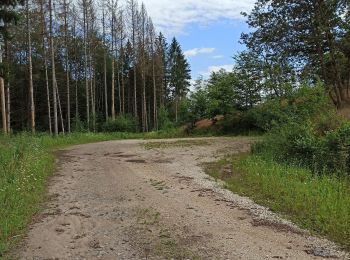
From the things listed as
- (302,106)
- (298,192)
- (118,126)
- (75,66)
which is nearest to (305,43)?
(302,106)

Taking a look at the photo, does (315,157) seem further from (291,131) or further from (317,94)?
(317,94)

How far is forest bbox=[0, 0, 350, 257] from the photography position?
314 inches

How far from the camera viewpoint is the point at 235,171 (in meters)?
11.3

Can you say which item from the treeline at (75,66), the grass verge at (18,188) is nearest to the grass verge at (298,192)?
the grass verge at (18,188)

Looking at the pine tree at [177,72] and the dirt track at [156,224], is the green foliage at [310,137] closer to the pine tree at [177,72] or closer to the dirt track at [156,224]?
the dirt track at [156,224]

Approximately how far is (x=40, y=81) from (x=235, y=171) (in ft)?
141

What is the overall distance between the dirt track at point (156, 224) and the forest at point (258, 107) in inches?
16.5

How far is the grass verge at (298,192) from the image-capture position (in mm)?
6125

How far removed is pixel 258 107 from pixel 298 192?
64.0 feet

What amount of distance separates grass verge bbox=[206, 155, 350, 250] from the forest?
0.9 inches

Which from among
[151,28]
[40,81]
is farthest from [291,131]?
[40,81]

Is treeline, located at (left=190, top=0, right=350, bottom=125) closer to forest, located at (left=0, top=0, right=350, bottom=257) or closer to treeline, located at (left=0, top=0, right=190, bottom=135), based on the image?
forest, located at (left=0, top=0, right=350, bottom=257)

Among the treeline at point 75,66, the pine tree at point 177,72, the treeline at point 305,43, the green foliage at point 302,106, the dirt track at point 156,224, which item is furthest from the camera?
the pine tree at point 177,72

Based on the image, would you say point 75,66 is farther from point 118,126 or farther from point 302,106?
point 302,106
